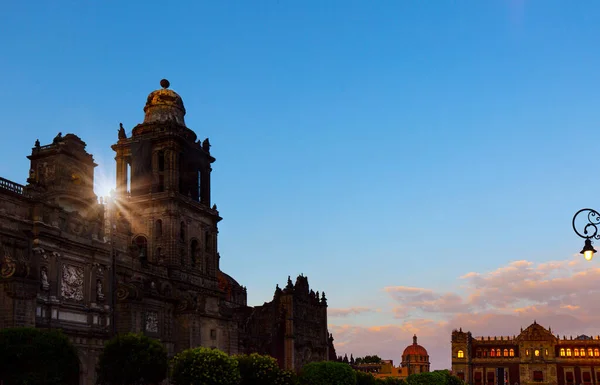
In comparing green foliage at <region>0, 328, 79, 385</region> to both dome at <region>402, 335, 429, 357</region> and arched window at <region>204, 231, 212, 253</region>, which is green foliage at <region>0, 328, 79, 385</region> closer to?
arched window at <region>204, 231, 212, 253</region>

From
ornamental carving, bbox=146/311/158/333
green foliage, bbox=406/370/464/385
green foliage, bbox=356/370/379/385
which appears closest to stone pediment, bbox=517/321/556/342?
green foliage, bbox=406/370/464/385

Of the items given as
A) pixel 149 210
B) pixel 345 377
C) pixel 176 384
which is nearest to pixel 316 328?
pixel 345 377

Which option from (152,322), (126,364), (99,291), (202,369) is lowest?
(202,369)

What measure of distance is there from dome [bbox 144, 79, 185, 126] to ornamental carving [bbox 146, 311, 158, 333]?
17373mm

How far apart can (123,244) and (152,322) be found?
22.9 feet

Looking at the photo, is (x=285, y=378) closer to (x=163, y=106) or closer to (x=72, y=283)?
(x=72, y=283)

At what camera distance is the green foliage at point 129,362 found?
140ft

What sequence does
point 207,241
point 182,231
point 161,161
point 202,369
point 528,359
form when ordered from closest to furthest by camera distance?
point 202,369, point 182,231, point 161,161, point 207,241, point 528,359

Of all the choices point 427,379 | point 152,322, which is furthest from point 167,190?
point 427,379

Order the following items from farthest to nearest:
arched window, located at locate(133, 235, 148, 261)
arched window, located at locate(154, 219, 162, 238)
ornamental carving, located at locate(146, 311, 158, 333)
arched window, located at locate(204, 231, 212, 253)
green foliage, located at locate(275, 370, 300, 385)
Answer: arched window, located at locate(204, 231, 212, 253), arched window, located at locate(154, 219, 162, 238), arched window, located at locate(133, 235, 148, 261), ornamental carving, located at locate(146, 311, 158, 333), green foliage, located at locate(275, 370, 300, 385)

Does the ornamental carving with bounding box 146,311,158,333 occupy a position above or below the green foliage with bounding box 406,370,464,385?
above

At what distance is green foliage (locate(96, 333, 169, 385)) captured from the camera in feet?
140

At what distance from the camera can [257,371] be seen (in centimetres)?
5128

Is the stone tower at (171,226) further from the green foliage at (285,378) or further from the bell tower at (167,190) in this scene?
the green foliage at (285,378)
